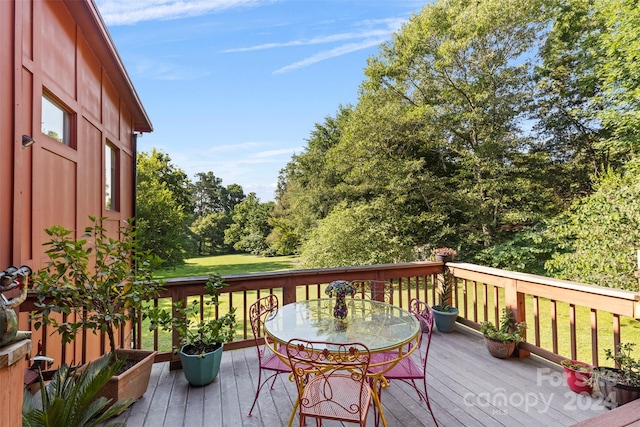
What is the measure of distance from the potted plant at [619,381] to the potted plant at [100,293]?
3.26 m

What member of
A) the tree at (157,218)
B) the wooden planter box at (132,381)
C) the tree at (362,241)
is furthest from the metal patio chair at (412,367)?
the tree at (157,218)

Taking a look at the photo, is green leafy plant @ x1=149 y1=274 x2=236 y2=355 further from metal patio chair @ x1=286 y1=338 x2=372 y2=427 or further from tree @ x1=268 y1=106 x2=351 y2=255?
tree @ x1=268 y1=106 x2=351 y2=255

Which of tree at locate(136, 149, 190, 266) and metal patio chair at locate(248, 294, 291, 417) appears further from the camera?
tree at locate(136, 149, 190, 266)

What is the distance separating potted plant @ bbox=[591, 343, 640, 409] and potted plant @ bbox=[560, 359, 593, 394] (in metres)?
0.05

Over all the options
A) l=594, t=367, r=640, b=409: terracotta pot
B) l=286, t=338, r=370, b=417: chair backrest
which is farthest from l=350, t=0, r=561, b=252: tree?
l=286, t=338, r=370, b=417: chair backrest

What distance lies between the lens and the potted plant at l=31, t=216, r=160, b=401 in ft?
6.56

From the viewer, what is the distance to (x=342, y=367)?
1529 mm

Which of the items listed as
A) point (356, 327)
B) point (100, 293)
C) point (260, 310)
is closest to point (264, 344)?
point (260, 310)

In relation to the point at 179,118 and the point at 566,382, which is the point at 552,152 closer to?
the point at 566,382

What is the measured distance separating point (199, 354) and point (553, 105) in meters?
10.2

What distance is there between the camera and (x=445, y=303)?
3.80 m

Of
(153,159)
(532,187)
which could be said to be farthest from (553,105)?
(153,159)

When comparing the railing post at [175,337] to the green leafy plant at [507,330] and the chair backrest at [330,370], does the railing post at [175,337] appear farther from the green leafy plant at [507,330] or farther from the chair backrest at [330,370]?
the green leafy plant at [507,330]

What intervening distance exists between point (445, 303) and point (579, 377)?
5.24ft
